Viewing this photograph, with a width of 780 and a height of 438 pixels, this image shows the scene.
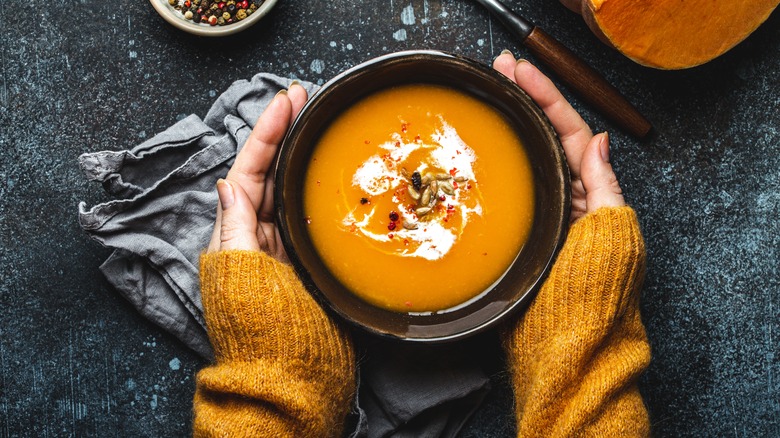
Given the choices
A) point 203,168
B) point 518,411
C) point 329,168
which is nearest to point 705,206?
point 518,411

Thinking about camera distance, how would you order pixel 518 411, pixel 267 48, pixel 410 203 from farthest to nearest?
pixel 267 48 → pixel 518 411 → pixel 410 203

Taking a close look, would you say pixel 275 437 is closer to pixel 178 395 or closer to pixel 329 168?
pixel 178 395

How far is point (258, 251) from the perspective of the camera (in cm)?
130

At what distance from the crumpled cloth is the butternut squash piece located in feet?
2.10

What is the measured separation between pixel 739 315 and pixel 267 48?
1.24 metres

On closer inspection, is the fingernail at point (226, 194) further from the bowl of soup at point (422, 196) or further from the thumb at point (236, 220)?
the bowl of soup at point (422, 196)

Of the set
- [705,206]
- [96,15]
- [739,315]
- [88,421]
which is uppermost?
[96,15]

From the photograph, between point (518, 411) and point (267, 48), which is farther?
point (267, 48)

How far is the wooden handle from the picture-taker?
58.4 inches

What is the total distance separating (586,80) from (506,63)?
0.19 m

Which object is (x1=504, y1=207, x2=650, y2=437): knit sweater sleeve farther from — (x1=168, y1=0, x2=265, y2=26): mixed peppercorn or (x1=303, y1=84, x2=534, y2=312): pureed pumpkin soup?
(x1=168, y1=0, x2=265, y2=26): mixed peppercorn

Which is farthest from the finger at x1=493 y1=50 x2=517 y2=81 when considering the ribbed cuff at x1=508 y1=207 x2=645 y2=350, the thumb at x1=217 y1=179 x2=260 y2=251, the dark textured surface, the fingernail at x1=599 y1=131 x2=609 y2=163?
the thumb at x1=217 y1=179 x2=260 y2=251

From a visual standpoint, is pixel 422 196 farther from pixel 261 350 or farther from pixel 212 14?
pixel 212 14

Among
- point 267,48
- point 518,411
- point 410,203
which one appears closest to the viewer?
point 410,203
